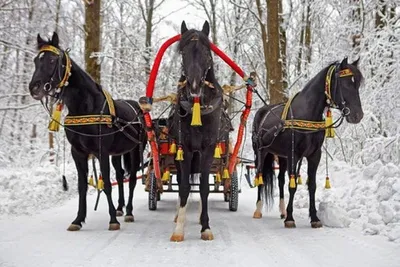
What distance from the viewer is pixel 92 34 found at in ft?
37.4

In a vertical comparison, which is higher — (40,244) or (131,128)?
(131,128)

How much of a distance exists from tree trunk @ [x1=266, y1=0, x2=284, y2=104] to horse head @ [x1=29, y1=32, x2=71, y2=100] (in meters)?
7.39

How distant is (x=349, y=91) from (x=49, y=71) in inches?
158

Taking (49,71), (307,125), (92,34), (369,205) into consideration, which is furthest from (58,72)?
(92,34)

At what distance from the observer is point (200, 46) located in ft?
17.0

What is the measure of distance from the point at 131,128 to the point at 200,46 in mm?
2403

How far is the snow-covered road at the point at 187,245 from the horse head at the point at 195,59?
5.85 feet

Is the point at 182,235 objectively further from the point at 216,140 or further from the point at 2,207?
the point at 2,207

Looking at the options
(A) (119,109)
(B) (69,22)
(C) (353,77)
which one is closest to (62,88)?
(A) (119,109)

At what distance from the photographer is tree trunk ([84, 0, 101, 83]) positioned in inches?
441

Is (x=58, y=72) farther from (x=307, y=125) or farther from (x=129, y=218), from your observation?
A: (x=307, y=125)

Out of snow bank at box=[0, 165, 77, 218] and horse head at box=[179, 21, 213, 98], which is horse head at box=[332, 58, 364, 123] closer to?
horse head at box=[179, 21, 213, 98]

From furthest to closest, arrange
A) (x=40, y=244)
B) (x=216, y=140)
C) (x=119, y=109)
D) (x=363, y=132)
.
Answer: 1. (x=363, y=132)
2. (x=119, y=109)
3. (x=216, y=140)
4. (x=40, y=244)

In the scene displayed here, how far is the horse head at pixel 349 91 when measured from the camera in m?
6.02
